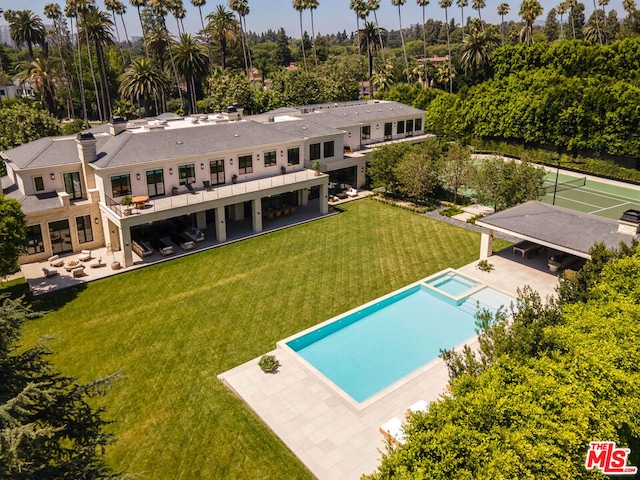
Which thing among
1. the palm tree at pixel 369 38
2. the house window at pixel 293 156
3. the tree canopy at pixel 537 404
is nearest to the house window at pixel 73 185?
the house window at pixel 293 156

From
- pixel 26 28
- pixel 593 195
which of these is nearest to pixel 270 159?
pixel 593 195

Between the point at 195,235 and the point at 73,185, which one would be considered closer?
the point at 73,185

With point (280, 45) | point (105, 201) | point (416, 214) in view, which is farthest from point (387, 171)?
point (280, 45)

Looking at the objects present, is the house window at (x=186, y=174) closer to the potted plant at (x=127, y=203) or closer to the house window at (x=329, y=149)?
the potted plant at (x=127, y=203)

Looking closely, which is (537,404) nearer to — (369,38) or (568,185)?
(568,185)

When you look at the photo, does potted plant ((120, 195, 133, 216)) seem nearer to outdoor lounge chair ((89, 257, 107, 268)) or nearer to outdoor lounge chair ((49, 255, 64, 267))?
outdoor lounge chair ((89, 257, 107, 268))

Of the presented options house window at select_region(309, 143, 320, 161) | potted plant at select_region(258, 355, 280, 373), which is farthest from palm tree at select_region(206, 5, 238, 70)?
potted plant at select_region(258, 355, 280, 373)
